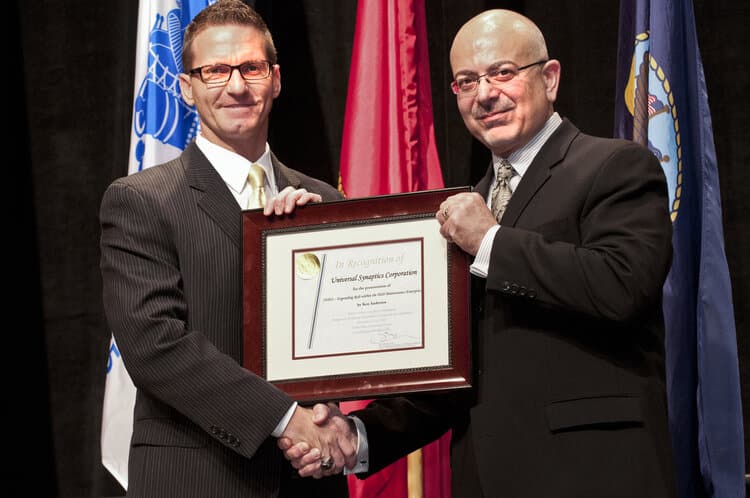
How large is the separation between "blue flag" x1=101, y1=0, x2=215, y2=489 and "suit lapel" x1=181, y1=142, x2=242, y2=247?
1100 millimetres

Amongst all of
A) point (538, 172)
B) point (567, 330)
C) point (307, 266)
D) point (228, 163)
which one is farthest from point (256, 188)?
point (567, 330)

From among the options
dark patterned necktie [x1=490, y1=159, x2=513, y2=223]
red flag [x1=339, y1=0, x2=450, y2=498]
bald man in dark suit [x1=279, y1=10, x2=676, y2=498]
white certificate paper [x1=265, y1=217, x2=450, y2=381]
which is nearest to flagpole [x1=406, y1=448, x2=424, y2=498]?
red flag [x1=339, y1=0, x2=450, y2=498]

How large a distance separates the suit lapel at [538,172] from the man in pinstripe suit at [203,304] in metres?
0.55

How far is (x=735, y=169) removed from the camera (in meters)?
4.07

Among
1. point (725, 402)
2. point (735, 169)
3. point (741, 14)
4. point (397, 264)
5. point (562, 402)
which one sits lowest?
point (725, 402)

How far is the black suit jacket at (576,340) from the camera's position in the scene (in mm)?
2299

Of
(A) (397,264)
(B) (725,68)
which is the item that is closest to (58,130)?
(A) (397,264)

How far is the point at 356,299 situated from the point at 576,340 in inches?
22.0

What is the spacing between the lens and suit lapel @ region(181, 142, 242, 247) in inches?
105

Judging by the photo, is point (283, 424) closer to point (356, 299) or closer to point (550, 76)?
Result: point (356, 299)

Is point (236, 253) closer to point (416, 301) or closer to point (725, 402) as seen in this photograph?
point (416, 301)

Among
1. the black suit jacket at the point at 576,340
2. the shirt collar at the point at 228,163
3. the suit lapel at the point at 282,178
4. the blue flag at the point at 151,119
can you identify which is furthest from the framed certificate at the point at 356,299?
the blue flag at the point at 151,119

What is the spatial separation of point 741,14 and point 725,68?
0.23 m

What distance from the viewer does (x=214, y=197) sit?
2.71 meters
